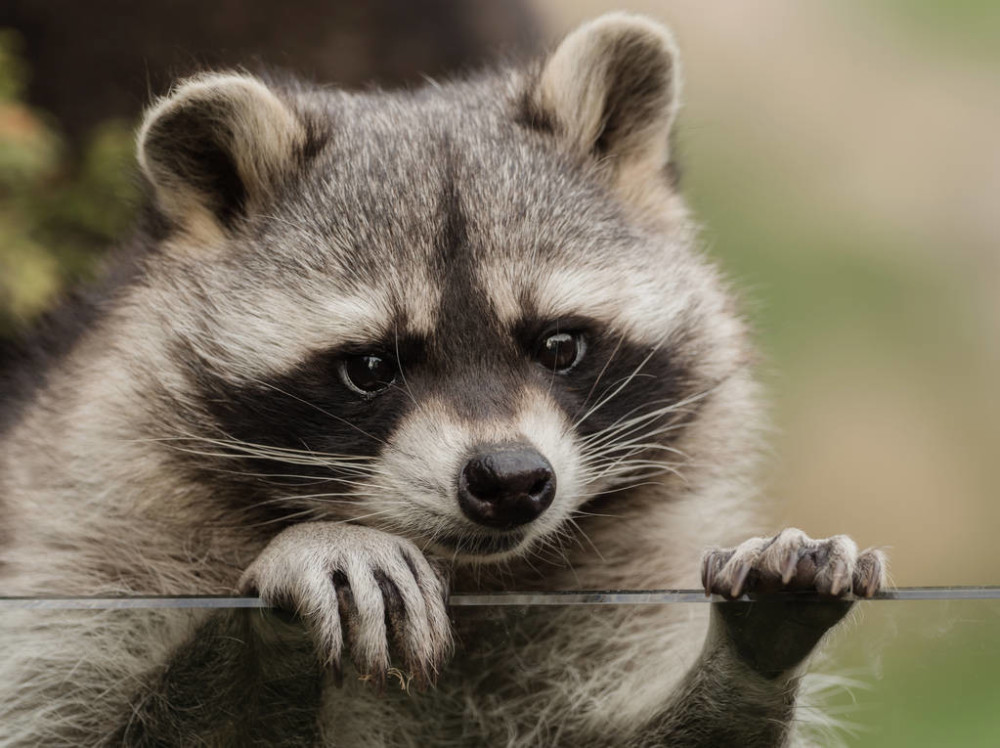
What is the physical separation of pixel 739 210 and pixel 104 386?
4.47 meters

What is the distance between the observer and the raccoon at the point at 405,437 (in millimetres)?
2137

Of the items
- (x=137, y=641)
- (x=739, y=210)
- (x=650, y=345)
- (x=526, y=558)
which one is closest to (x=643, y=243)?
(x=650, y=345)

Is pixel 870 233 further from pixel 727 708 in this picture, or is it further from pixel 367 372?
pixel 727 708

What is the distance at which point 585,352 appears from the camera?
8.56 feet

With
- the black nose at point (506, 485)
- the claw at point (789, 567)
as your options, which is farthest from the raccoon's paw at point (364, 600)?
the claw at point (789, 567)

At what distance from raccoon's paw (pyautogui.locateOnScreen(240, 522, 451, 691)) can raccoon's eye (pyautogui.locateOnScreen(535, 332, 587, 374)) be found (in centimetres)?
58

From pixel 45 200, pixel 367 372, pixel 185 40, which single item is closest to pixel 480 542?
pixel 367 372

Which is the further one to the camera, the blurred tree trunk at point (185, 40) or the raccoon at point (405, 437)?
the blurred tree trunk at point (185, 40)

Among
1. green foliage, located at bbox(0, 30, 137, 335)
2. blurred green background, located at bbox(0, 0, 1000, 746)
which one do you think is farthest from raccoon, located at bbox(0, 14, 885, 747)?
blurred green background, located at bbox(0, 0, 1000, 746)

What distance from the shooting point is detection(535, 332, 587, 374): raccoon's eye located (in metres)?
2.55

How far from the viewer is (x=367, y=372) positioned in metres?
2.48

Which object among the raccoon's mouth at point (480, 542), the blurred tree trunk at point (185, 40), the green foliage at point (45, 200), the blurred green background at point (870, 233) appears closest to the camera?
the raccoon's mouth at point (480, 542)

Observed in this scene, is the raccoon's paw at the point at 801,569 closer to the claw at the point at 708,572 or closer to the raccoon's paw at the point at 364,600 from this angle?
the claw at the point at 708,572

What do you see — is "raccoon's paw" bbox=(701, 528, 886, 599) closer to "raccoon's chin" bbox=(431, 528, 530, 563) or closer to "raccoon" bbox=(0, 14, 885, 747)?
"raccoon" bbox=(0, 14, 885, 747)
